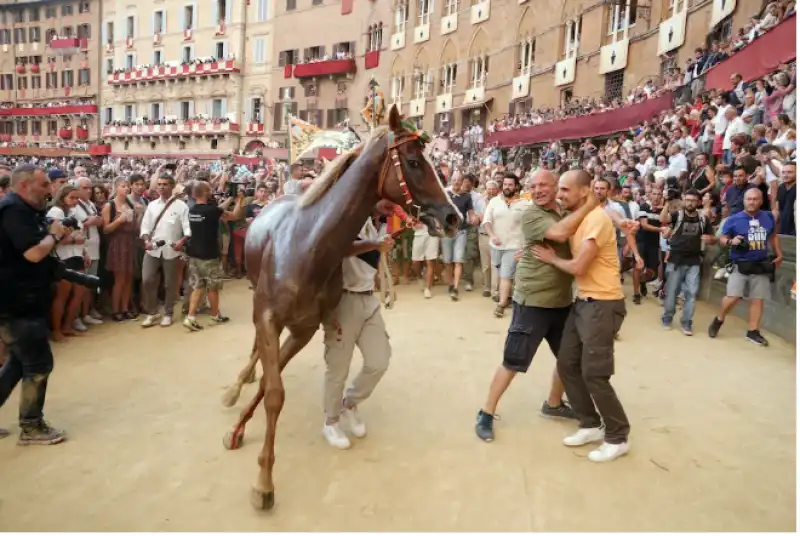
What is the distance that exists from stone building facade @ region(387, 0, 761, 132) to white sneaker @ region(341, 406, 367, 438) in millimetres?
17867

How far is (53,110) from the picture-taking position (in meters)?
54.0

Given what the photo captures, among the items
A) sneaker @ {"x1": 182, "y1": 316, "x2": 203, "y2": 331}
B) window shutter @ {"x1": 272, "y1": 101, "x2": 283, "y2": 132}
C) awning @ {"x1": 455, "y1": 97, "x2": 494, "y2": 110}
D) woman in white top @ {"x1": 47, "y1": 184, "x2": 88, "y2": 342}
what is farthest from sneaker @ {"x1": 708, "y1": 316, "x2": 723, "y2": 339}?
window shutter @ {"x1": 272, "y1": 101, "x2": 283, "y2": 132}

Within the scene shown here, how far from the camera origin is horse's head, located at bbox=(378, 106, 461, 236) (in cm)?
297

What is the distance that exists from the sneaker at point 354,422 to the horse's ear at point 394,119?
1956 millimetres

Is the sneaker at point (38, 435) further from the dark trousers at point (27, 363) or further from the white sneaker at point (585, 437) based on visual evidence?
the white sneaker at point (585, 437)

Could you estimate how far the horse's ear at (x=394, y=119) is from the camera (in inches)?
114

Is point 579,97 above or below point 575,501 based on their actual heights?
above

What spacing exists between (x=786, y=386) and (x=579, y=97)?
2241 centimetres

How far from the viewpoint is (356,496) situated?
3045 mm

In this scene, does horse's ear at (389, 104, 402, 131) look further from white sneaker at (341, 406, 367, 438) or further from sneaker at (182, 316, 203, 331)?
sneaker at (182, 316, 203, 331)

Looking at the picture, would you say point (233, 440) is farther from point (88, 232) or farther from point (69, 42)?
point (69, 42)

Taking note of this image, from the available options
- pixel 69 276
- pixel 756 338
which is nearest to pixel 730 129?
pixel 756 338

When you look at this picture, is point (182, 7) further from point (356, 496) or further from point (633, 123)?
point (356, 496)

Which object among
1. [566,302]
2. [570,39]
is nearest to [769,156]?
[566,302]
